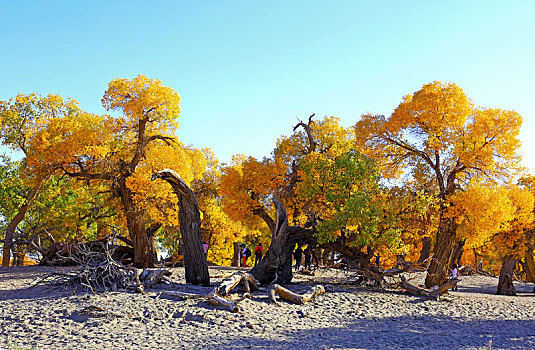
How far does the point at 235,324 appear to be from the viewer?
9.70 metres

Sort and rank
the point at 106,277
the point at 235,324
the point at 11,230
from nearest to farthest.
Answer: the point at 235,324
the point at 106,277
the point at 11,230

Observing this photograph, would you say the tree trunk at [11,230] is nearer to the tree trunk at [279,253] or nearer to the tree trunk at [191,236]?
the tree trunk at [191,236]

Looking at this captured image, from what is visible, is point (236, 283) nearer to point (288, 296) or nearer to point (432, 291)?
point (288, 296)

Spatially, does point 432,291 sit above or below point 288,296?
above

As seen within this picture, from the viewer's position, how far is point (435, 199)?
16891 millimetres

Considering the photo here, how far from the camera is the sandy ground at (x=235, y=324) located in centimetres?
806

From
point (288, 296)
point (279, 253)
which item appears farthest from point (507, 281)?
point (288, 296)

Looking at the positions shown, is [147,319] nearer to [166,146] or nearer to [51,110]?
[166,146]

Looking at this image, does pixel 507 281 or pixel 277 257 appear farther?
pixel 507 281

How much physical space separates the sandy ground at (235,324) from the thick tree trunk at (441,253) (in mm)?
3531

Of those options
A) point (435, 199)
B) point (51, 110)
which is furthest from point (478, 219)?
point (51, 110)

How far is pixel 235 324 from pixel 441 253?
1122cm

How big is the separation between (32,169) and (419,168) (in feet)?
60.7

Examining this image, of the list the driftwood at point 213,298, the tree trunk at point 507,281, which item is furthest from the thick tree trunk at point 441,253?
the driftwood at point 213,298
